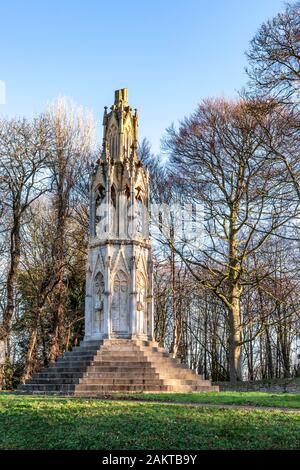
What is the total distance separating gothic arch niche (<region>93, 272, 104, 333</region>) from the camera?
66.8ft

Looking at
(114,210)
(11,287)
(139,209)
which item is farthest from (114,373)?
(11,287)

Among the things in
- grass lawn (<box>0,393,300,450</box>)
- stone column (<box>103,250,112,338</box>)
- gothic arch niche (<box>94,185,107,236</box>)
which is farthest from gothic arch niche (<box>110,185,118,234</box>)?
grass lawn (<box>0,393,300,450</box>)

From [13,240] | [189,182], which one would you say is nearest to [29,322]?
[13,240]

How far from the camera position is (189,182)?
27.8m

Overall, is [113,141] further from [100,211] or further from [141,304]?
[141,304]

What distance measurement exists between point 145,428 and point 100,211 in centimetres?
1330

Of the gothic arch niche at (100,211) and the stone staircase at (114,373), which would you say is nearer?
the stone staircase at (114,373)

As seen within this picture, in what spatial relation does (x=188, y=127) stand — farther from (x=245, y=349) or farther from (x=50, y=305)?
(x=245, y=349)

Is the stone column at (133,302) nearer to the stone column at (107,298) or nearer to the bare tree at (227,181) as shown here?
the stone column at (107,298)

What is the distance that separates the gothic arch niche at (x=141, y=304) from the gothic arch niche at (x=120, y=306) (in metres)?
0.42

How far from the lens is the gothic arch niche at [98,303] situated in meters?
20.4

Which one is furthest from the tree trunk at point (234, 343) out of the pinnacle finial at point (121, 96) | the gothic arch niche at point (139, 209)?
the pinnacle finial at point (121, 96)

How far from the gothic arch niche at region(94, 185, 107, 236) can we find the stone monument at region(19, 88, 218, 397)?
0.13ft

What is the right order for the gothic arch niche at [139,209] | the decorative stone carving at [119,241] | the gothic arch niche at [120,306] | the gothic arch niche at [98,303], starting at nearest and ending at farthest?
the gothic arch niche at [120,306]
the decorative stone carving at [119,241]
the gothic arch niche at [98,303]
the gothic arch niche at [139,209]
